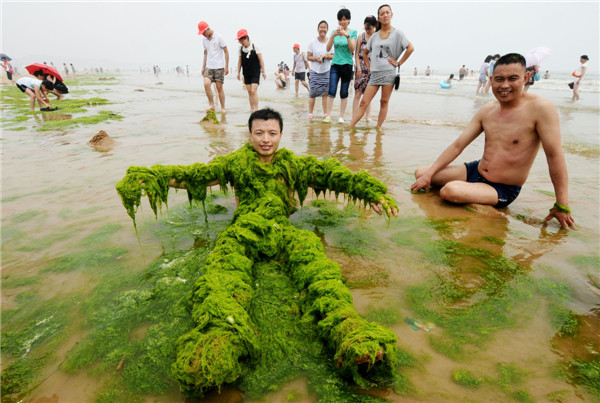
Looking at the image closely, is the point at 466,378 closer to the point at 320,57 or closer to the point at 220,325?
the point at 220,325

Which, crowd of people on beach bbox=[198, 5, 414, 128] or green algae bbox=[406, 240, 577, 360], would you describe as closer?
green algae bbox=[406, 240, 577, 360]

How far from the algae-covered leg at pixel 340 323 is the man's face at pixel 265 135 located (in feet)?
3.79

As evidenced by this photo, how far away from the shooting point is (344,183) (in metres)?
2.93

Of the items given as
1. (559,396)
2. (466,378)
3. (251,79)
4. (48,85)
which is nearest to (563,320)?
(559,396)

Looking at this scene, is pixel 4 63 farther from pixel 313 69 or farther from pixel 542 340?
pixel 542 340

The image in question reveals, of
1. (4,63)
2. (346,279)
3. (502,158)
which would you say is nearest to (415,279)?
(346,279)

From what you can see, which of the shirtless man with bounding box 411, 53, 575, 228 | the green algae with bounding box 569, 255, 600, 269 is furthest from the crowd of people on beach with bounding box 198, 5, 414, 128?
the green algae with bounding box 569, 255, 600, 269

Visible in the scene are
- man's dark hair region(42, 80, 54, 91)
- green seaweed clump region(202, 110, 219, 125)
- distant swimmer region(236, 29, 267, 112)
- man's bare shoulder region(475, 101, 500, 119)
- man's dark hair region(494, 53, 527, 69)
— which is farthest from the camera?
man's dark hair region(42, 80, 54, 91)

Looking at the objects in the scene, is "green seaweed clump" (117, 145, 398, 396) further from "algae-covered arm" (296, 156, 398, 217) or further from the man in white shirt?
the man in white shirt

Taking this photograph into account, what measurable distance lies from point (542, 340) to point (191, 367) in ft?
6.69

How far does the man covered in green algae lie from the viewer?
1445 mm

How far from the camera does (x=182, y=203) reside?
3.85 metres

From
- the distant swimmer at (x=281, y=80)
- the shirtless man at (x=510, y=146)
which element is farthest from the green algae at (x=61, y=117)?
the distant swimmer at (x=281, y=80)

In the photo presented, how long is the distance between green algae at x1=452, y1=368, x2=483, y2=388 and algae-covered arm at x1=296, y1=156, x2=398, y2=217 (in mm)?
1288
